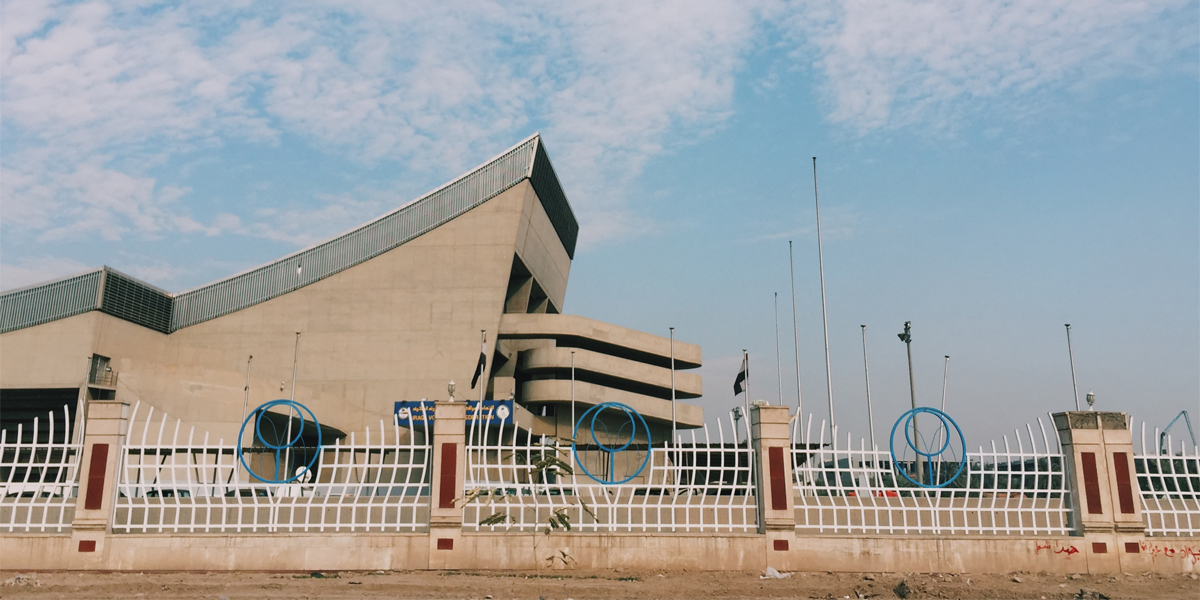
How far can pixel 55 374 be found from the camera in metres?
43.7

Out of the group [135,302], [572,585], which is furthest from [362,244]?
[572,585]

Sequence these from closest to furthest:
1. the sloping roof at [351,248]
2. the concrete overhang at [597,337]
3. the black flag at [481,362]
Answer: the black flag at [481,362] → the sloping roof at [351,248] → the concrete overhang at [597,337]

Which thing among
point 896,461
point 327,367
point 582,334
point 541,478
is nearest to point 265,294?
point 327,367

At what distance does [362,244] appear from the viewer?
55.6m

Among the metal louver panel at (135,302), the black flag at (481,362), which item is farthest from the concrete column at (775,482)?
the metal louver panel at (135,302)

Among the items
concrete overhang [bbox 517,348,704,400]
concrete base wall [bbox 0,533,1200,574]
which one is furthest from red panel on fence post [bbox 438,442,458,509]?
concrete overhang [bbox 517,348,704,400]

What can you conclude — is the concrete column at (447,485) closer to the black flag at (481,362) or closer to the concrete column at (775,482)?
the concrete column at (775,482)

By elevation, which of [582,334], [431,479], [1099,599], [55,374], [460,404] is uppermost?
[582,334]

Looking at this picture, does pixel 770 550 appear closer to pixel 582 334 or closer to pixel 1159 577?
pixel 1159 577

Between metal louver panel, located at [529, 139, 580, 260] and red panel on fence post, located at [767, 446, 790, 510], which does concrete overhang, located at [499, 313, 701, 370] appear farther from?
red panel on fence post, located at [767, 446, 790, 510]

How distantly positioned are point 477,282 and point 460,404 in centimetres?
4099

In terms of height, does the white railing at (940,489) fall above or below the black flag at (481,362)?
below

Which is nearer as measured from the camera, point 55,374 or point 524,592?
point 524,592

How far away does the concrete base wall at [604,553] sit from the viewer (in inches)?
529
